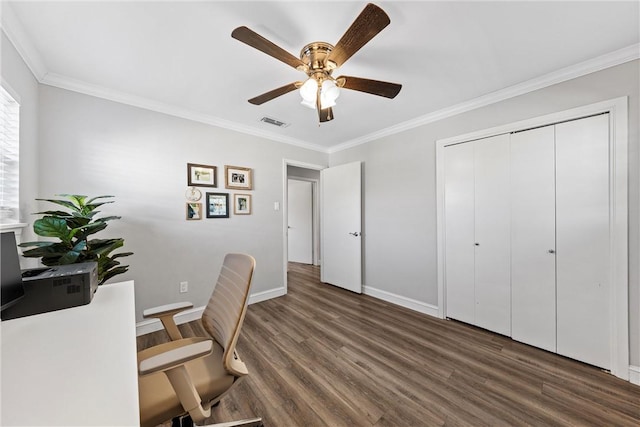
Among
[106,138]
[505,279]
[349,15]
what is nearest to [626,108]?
[505,279]

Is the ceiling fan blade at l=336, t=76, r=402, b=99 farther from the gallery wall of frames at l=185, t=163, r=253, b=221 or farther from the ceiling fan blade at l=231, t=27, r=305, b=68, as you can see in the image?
the gallery wall of frames at l=185, t=163, r=253, b=221

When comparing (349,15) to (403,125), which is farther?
(403,125)

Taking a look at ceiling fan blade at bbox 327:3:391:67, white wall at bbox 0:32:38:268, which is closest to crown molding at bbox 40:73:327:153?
white wall at bbox 0:32:38:268

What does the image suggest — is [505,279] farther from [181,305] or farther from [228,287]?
[181,305]

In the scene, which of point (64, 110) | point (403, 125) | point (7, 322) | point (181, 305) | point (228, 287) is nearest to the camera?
point (7, 322)

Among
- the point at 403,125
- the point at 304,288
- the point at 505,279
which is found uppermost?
the point at 403,125

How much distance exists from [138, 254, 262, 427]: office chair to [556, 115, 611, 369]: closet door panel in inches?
100.0

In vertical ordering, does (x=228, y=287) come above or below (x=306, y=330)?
above

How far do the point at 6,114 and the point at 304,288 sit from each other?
349 cm

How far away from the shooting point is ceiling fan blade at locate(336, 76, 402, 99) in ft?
5.31

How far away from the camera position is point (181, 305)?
4.53 ft

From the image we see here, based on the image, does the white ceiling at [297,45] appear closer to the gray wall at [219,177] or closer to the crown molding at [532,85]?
the crown molding at [532,85]

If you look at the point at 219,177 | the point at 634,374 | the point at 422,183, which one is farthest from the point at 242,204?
the point at 634,374

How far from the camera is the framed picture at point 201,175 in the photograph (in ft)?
8.94
